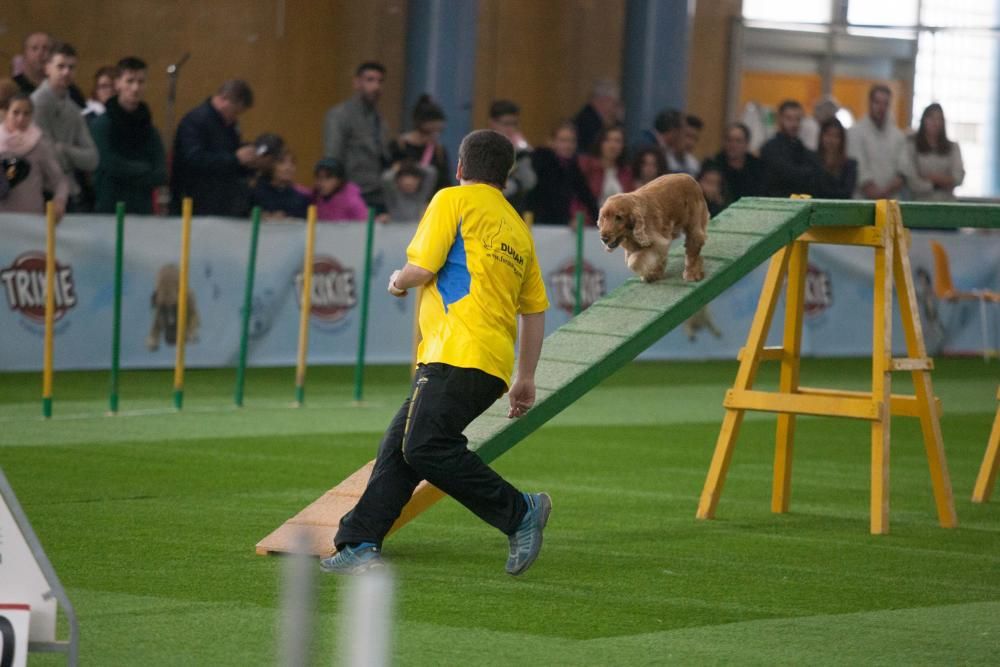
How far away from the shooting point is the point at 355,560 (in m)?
6.73

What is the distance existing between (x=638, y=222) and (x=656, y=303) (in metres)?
→ 0.36

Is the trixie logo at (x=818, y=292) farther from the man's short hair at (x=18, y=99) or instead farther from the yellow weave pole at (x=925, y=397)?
the yellow weave pole at (x=925, y=397)

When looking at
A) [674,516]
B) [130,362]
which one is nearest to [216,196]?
[130,362]

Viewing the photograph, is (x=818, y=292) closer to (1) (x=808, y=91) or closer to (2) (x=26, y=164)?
(2) (x=26, y=164)

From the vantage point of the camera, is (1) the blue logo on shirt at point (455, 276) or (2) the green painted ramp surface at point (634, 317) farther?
(2) the green painted ramp surface at point (634, 317)

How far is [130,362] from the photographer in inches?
539

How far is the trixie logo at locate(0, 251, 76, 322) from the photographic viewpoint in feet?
42.0

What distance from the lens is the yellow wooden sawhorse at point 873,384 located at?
8469 mm

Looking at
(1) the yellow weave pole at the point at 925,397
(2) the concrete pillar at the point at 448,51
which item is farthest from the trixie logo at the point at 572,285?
(1) the yellow weave pole at the point at 925,397

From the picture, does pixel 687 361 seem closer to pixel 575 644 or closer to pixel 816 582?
pixel 816 582

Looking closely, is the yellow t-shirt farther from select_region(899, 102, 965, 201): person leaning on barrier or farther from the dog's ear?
select_region(899, 102, 965, 201): person leaning on barrier

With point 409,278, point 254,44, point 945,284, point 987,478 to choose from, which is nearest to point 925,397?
point 987,478

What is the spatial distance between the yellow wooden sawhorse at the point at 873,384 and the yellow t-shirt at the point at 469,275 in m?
2.24

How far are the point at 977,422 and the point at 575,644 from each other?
8.59 meters
